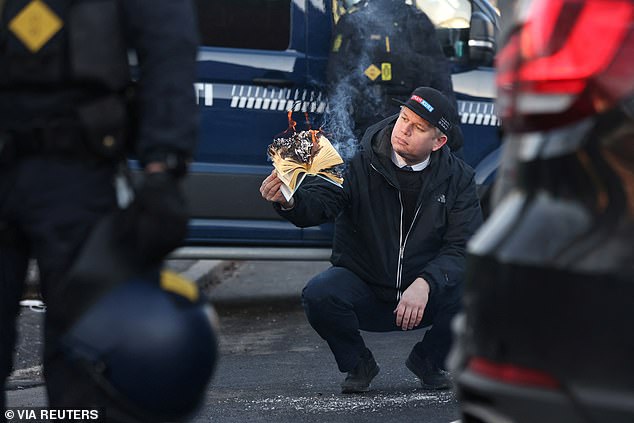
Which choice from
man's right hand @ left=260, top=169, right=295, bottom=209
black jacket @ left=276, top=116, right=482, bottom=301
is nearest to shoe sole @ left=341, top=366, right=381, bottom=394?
black jacket @ left=276, top=116, right=482, bottom=301

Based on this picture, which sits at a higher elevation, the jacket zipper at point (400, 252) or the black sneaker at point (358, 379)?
the jacket zipper at point (400, 252)

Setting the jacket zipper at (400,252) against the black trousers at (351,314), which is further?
the jacket zipper at (400,252)

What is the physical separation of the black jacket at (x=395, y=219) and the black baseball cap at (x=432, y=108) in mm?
164

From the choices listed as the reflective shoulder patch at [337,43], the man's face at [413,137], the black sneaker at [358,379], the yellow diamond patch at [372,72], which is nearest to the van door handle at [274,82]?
the reflective shoulder patch at [337,43]

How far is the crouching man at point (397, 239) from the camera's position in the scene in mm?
5211

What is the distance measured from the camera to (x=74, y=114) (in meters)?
2.98

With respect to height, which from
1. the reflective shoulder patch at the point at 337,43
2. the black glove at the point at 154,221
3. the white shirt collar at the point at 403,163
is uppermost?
the black glove at the point at 154,221

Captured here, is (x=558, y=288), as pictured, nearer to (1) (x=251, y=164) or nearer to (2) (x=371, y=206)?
(2) (x=371, y=206)

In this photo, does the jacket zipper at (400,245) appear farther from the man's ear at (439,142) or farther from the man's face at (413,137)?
the man's ear at (439,142)

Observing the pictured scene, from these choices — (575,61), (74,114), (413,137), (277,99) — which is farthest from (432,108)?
(575,61)

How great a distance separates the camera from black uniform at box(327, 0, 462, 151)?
22.5ft

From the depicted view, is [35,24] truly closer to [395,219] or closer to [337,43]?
[395,219]

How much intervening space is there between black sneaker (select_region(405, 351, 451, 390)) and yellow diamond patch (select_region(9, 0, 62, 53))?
2711mm

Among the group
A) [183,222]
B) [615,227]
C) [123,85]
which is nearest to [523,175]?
[615,227]
